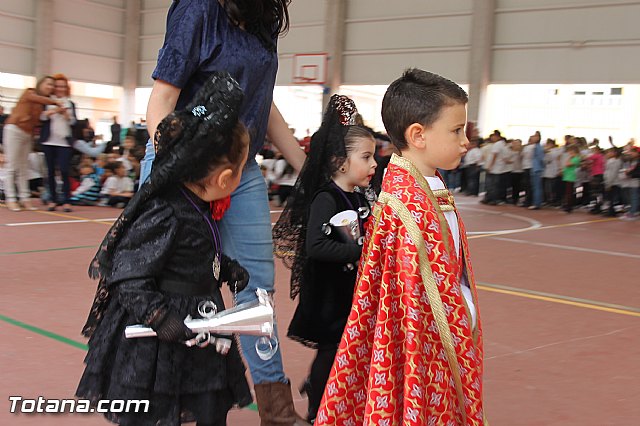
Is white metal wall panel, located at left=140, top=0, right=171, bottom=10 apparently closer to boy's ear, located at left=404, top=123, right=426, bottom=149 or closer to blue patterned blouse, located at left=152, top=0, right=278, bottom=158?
blue patterned blouse, located at left=152, top=0, right=278, bottom=158

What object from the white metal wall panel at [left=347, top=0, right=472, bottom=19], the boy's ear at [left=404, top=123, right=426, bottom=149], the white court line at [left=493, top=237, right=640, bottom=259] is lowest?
the white court line at [left=493, top=237, right=640, bottom=259]

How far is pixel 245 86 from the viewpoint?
8.44 feet

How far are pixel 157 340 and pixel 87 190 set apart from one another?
10010 millimetres

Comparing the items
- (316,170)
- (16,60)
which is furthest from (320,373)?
(16,60)

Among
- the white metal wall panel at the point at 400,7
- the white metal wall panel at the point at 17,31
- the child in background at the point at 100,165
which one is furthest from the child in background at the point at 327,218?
the white metal wall panel at the point at 17,31

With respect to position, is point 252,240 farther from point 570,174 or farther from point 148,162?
point 570,174

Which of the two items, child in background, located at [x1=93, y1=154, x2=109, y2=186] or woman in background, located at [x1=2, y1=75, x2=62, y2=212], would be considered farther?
child in background, located at [x1=93, y1=154, x2=109, y2=186]

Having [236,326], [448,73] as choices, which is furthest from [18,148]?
[448,73]

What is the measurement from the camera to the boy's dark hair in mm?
2376

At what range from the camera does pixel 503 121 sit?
2067 cm

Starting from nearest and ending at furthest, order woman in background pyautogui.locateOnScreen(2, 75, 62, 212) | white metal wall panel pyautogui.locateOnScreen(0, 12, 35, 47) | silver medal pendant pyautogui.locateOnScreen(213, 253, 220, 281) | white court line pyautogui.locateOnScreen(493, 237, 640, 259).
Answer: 1. silver medal pendant pyautogui.locateOnScreen(213, 253, 220, 281)
2. white court line pyautogui.locateOnScreen(493, 237, 640, 259)
3. woman in background pyautogui.locateOnScreen(2, 75, 62, 212)
4. white metal wall panel pyautogui.locateOnScreen(0, 12, 35, 47)

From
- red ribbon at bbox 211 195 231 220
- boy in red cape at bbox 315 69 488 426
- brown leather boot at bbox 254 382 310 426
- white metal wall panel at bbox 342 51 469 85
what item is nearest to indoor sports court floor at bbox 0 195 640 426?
brown leather boot at bbox 254 382 310 426

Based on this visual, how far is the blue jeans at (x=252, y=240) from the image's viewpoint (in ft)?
8.71

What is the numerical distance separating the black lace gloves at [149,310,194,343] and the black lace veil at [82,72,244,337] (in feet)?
0.66
